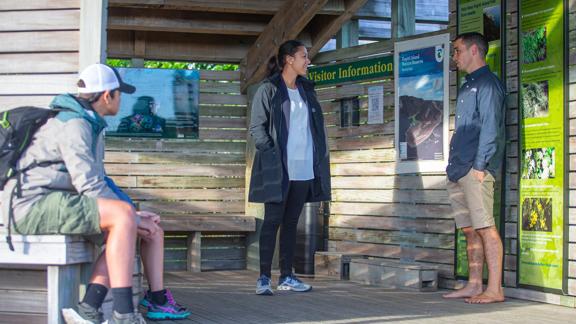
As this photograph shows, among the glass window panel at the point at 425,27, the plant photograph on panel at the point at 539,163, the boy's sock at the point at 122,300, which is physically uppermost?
the glass window panel at the point at 425,27

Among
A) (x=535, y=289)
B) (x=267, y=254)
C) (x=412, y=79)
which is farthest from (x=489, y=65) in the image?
(x=267, y=254)

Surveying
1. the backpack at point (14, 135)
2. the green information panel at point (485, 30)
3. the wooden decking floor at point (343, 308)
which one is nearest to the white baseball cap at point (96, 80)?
the backpack at point (14, 135)

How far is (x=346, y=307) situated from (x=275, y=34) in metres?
3.60

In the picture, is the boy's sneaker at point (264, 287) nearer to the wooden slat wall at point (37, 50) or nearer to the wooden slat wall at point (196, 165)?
the wooden slat wall at point (37, 50)

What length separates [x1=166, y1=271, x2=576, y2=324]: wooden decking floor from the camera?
6422mm

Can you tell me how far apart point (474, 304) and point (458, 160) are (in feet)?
3.54

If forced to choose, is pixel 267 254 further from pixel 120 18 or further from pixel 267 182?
pixel 120 18

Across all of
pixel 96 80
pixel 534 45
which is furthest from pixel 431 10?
pixel 96 80

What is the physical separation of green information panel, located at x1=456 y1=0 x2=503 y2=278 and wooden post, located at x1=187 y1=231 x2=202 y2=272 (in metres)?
2.91

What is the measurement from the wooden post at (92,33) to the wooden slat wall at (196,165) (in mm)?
4284

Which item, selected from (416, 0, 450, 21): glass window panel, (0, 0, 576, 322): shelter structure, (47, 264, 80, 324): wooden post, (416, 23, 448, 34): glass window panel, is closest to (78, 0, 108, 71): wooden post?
(0, 0, 576, 322): shelter structure

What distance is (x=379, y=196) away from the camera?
30.9 ft

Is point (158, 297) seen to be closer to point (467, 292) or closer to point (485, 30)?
point (467, 292)

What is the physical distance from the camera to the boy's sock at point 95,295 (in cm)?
525
